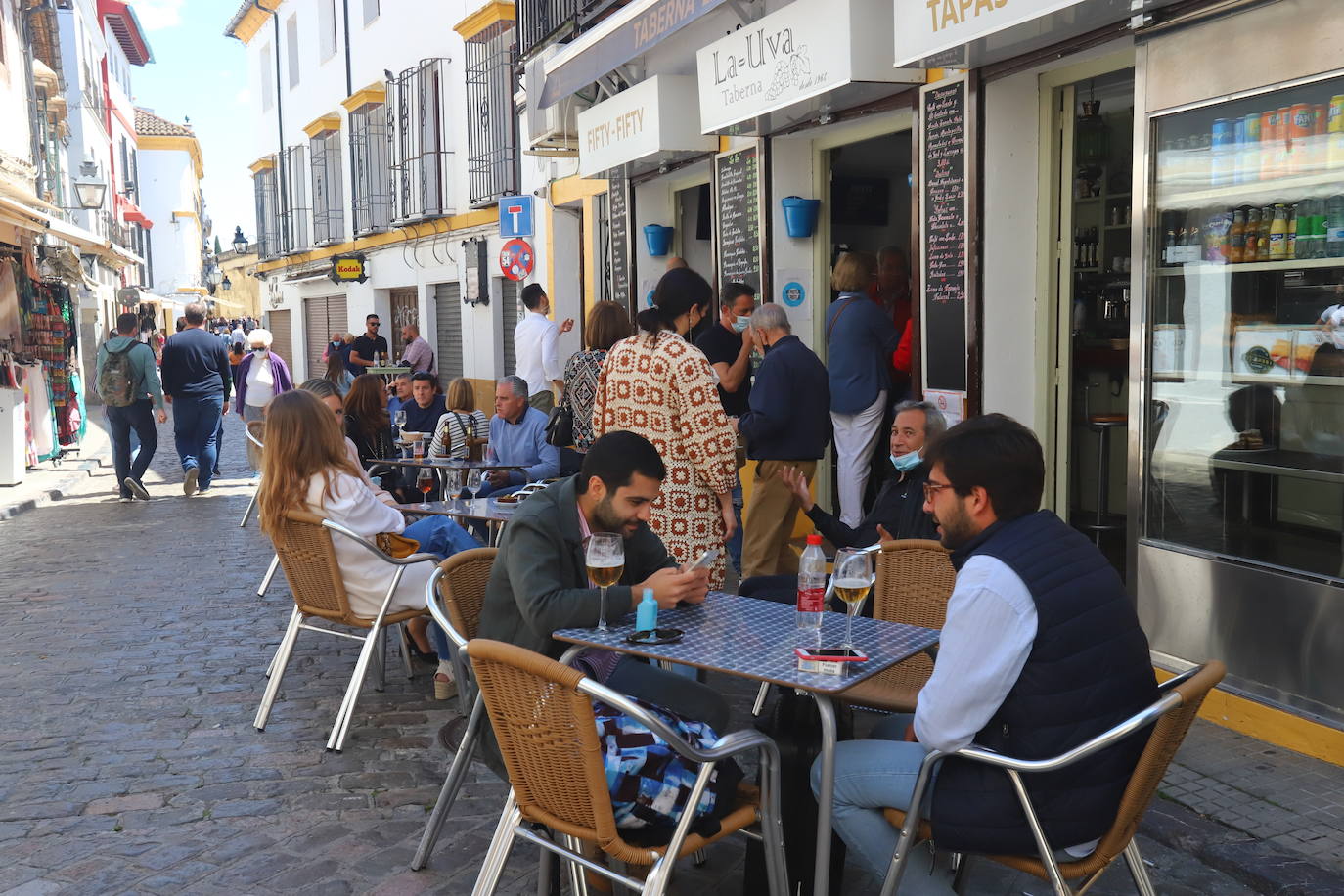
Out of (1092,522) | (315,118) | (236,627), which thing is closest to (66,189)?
(315,118)

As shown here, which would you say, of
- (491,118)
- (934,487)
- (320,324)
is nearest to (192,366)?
(491,118)

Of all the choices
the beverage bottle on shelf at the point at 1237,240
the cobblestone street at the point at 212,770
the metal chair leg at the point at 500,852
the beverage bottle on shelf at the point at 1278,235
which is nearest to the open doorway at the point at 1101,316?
the beverage bottle on shelf at the point at 1237,240

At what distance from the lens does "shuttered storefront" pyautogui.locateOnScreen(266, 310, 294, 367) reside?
3145cm

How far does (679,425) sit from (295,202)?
2434 cm

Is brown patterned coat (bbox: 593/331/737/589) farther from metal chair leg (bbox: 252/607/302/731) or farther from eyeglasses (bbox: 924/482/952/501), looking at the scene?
eyeglasses (bbox: 924/482/952/501)

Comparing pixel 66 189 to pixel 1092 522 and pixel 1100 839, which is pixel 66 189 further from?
pixel 1100 839

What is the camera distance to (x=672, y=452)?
5148 millimetres

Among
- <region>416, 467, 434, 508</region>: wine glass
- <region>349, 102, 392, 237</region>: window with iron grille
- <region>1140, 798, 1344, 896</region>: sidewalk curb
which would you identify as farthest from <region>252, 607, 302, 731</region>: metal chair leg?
<region>349, 102, 392, 237</region>: window with iron grille

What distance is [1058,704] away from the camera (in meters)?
2.62

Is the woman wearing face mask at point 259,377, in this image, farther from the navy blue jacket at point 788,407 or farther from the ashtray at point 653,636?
the ashtray at point 653,636

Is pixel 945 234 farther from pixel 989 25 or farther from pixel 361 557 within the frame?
pixel 361 557

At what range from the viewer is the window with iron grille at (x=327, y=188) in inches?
945

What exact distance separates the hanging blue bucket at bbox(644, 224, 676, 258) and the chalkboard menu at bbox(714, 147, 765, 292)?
6.11 feet

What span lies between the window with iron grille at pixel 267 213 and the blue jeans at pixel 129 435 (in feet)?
58.1
